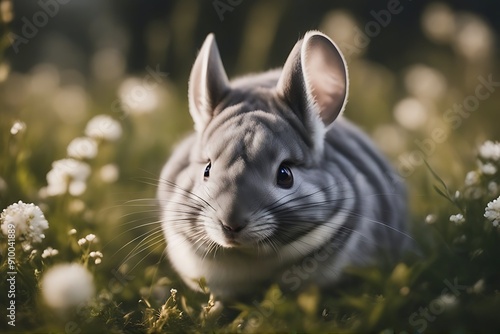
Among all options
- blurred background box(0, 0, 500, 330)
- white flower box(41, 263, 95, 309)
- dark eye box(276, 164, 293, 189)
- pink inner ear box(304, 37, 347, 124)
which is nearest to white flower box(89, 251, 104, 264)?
white flower box(41, 263, 95, 309)

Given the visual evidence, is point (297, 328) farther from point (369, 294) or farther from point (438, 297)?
point (438, 297)

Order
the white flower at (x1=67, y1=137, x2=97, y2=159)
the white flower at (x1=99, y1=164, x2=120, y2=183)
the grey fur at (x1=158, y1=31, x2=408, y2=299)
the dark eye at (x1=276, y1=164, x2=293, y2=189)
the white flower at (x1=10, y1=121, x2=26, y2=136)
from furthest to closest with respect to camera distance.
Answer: the white flower at (x1=99, y1=164, x2=120, y2=183)
the white flower at (x1=67, y1=137, x2=97, y2=159)
the white flower at (x1=10, y1=121, x2=26, y2=136)
the dark eye at (x1=276, y1=164, x2=293, y2=189)
the grey fur at (x1=158, y1=31, x2=408, y2=299)

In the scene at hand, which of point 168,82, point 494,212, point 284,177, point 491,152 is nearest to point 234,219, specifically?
point 284,177

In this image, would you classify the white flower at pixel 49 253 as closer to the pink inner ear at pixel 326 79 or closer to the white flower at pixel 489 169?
the pink inner ear at pixel 326 79

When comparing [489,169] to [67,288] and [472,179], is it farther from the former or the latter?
[67,288]

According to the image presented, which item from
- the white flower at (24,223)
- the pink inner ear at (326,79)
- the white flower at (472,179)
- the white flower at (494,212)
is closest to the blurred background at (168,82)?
the white flower at (472,179)

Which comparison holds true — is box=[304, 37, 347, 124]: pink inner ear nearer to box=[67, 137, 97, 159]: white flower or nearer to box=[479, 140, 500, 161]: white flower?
box=[479, 140, 500, 161]: white flower

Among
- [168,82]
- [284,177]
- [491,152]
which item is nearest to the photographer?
[284,177]
